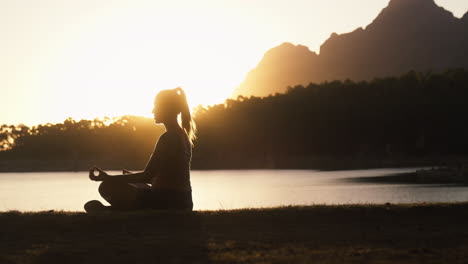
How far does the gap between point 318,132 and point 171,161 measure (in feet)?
303

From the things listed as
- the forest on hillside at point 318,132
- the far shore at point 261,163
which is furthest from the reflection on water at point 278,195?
the forest on hillside at point 318,132

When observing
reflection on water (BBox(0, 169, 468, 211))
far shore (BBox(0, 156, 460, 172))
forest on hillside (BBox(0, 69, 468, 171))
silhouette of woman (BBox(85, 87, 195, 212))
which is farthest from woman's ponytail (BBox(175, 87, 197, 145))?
forest on hillside (BBox(0, 69, 468, 171))

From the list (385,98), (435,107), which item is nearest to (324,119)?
(385,98)

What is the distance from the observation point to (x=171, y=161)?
9.23 meters

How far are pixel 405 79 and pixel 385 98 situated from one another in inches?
233

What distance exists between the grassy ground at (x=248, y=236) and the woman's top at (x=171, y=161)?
1.58 feet

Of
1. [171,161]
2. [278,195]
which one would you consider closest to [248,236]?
[171,161]

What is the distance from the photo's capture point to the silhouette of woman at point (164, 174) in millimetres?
9164

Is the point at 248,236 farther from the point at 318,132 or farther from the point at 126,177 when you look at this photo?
the point at 318,132

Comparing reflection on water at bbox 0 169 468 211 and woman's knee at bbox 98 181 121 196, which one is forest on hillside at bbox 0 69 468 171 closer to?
reflection on water at bbox 0 169 468 211

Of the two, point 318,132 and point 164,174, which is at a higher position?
point 318,132

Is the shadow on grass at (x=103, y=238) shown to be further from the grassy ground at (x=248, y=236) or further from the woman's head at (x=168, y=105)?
the woman's head at (x=168, y=105)

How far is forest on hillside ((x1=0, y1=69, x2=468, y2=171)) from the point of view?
91000mm

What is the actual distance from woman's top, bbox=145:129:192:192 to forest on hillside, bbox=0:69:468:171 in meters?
81.5
